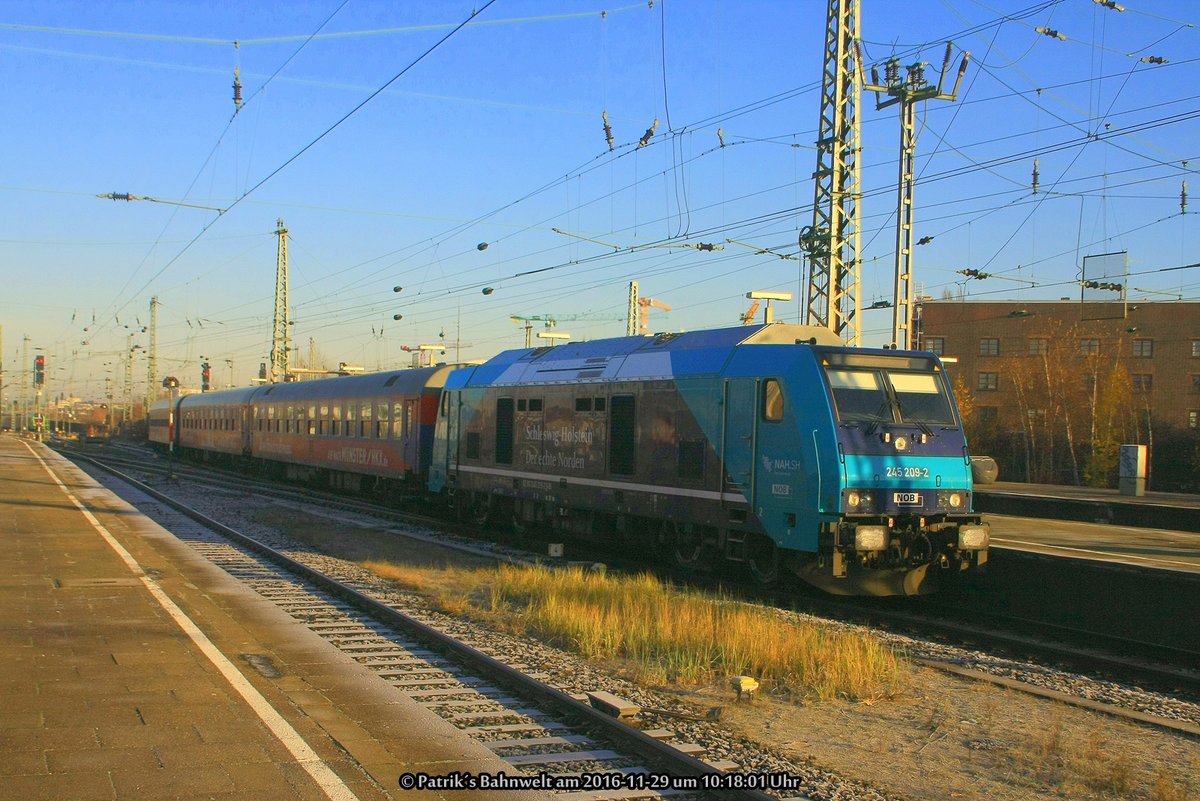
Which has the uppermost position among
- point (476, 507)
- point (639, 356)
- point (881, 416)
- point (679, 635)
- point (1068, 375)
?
point (1068, 375)

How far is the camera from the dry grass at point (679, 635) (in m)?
8.77

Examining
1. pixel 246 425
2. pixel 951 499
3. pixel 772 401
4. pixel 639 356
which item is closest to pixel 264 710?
pixel 772 401

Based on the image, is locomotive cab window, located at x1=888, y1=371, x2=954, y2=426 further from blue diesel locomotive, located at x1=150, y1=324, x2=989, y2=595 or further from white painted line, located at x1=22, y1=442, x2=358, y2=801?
white painted line, located at x1=22, y1=442, x2=358, y2=801

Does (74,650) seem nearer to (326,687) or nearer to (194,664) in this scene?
(194,664)

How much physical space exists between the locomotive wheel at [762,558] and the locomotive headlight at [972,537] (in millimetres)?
2267

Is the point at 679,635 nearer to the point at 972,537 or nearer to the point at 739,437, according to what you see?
the point at 739,437

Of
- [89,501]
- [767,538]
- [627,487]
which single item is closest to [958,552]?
[767,538]

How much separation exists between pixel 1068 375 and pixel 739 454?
46.4 metres

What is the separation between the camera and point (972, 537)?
43.2 feet

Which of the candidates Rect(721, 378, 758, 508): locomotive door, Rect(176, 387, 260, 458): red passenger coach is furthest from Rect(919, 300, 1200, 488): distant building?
Rect(721, 378, 758, 508): locomotive door

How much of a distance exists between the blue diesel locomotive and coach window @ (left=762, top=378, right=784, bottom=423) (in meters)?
0.03

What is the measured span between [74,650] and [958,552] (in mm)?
9956

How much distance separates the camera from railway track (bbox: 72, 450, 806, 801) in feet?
19.9

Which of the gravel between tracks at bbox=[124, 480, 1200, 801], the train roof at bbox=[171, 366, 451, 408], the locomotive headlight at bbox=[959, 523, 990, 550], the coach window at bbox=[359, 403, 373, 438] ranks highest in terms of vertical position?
the train roof at bbox=[171, 366, 451, 408]
